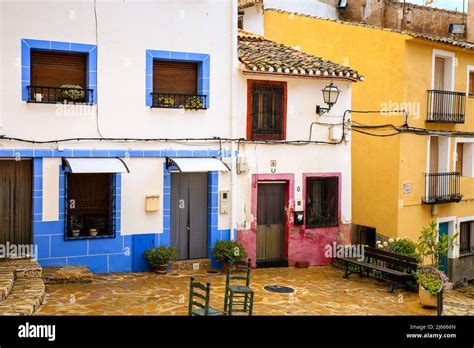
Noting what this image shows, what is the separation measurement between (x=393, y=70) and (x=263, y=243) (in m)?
7.16

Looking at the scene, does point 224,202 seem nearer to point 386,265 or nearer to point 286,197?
point 286,197

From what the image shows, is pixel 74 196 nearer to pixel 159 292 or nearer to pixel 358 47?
pixel 159 292

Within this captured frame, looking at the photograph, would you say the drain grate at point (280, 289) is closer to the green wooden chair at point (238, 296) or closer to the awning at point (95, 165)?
the green wooden chair at point (238, 296)

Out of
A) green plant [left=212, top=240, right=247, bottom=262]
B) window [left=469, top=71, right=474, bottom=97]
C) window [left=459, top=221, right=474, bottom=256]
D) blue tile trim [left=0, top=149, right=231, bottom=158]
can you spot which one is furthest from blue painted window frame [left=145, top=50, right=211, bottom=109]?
window [left=459, top=221, right=474, bottom=256]

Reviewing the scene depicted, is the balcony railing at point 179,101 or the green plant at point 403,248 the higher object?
the balcony railing at point 179,101

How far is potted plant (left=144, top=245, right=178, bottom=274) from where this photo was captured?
15070mm

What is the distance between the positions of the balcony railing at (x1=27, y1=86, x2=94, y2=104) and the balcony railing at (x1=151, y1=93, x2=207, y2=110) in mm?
1653

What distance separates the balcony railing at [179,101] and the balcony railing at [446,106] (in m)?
8.17

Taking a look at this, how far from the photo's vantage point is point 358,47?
20.6m

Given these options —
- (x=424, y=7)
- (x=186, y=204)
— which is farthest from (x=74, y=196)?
(x=424, y=7)

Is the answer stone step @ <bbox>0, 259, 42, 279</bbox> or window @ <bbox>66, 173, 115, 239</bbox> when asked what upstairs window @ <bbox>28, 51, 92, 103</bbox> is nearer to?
window @ <bbox>66, 173, 115, 239</bbox>

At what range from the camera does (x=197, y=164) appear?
1517 cm

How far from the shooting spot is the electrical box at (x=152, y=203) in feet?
49.9

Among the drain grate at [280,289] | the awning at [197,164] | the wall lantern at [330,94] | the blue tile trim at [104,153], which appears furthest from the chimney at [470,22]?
the drain grate at [280,289]
